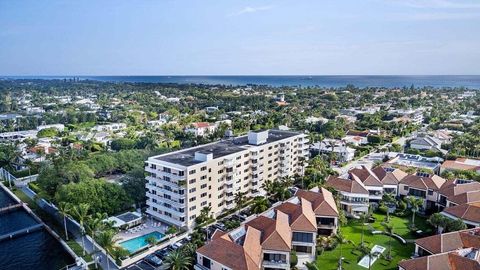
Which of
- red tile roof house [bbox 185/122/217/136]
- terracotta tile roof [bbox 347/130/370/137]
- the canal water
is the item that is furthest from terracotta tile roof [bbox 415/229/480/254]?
red tile roof house [bbox 185/122/217/136]

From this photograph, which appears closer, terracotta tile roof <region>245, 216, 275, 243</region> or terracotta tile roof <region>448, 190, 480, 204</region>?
terracotta tile roof <region>245, 216, 275, 243</region>

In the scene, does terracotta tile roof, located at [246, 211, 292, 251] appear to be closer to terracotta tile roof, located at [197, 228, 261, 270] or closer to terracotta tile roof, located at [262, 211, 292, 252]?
terracotta tile roof, located at [262, 211, 292, 252]

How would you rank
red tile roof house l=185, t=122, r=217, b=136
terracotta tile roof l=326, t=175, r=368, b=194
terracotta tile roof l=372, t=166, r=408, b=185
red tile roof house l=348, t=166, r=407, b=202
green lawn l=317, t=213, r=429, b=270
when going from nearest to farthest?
1. green lawn l=317, t=213, r=429, b=270
2. terracotta tile roof l=326, t=175, r=368, b=194
3. red tile roof house l=348, t=166, r=407, b=202
4. terracotta tile roof l=372, t=166, r=408, b=185
5. red tile roof house l=185, t=122, r=217, b=136

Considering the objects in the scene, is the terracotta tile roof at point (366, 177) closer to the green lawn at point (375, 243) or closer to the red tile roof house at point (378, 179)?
the red tile roof house at point (378, 179)

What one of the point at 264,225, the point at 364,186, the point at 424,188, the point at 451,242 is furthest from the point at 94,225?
the point at 424,188

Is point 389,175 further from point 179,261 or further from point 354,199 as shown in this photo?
A: point 179,261

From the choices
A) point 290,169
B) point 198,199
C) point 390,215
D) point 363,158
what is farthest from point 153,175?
point 363,158
